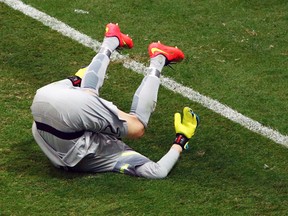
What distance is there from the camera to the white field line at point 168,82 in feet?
22.2

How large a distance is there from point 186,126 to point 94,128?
0.81m

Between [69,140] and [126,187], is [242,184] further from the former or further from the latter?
[69,140]

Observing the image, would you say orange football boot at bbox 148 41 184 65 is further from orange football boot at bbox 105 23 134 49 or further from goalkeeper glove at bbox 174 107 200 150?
goalkeeper glove at bbox 174 107 200 150

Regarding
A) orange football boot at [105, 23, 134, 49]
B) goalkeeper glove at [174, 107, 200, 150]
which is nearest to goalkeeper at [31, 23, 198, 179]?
goalkeeper glove at [174, 107, 200, 150]

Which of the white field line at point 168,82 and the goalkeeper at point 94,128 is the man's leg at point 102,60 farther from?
the white field line at point 168,82

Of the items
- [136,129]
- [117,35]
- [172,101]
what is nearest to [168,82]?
[172,101]

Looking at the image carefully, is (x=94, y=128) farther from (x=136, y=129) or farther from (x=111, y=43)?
(x=111, y=43)

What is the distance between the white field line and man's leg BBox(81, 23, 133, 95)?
64cm

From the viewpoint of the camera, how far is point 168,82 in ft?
24.6

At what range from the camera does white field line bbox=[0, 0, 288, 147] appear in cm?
678

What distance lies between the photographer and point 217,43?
810 cm

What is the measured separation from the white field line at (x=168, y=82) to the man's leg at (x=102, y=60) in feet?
2.09

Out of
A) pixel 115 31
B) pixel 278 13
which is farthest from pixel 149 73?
pixel 278 13

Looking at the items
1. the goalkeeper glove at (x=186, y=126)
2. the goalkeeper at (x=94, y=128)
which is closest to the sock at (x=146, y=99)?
the goalkeeper at (x=94, y=128)
